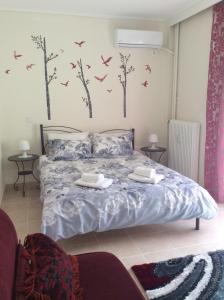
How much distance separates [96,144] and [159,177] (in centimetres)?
133

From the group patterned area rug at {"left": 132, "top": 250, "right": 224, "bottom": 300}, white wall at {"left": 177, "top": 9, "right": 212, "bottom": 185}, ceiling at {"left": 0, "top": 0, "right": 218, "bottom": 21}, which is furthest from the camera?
white wall at {"left": 177, "top": 9, "right": 212, "bottom": 185}

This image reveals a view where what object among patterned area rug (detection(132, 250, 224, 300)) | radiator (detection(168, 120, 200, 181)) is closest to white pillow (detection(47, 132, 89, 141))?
radiator (detection(168, 120, 200, 181))

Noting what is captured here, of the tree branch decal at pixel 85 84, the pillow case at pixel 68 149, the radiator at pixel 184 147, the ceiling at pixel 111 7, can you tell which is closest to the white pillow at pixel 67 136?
the pillow case at pixel 68 149

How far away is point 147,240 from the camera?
2.53 meters

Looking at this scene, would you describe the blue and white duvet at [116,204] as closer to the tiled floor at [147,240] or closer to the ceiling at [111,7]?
the tiled floor at [147,240]

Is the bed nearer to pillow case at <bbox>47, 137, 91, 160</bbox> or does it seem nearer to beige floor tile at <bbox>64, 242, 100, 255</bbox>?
beige floor tile at <bbox>64, 242, 100, 255</bbox>

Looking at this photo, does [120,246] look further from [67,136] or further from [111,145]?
[67,136]

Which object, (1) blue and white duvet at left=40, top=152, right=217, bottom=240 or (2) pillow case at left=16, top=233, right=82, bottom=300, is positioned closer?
(2) pillow case at left=16, top=233, right=82, bottom=300

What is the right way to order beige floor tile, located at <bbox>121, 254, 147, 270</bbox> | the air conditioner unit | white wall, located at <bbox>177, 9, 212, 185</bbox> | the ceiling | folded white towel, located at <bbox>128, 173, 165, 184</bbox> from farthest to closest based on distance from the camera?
1. the air conditioner unit
2. white wall, located at <bbox>177, 9, 212, 185</bbox>
3. the ceiling
4. folded white towel, located at <bbox>128, 173, 165, 184</bbox>
5. beige floor tile, located at <bbox>121, 254, 147, 270</bbox>

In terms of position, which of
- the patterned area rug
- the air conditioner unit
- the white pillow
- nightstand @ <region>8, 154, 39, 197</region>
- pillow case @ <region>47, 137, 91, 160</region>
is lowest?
the patterned area rug

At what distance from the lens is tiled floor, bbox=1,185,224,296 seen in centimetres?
230

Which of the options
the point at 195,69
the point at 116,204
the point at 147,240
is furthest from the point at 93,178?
the point at 195,69

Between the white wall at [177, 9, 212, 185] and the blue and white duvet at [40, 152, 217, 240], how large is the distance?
1.31 meters

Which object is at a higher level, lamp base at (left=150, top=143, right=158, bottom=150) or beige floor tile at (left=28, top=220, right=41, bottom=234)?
lamp base at (left=150, top=143, right=158, bottom=150)
